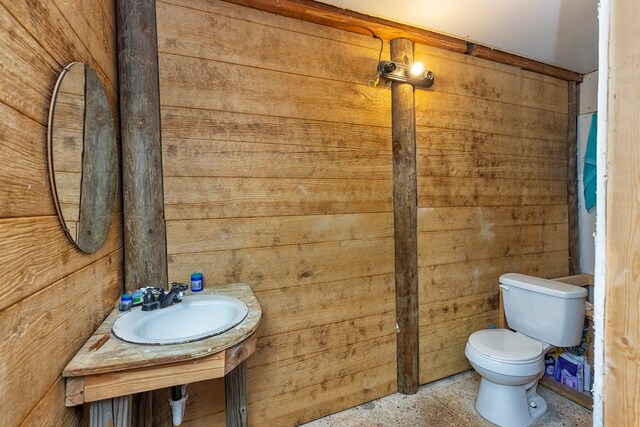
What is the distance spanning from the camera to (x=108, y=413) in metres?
0.89

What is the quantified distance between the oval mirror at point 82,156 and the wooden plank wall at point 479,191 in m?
1.72

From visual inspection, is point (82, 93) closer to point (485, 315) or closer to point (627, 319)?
point (627, 319)

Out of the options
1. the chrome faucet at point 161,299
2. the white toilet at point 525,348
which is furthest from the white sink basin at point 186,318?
the white toilet at point 525,348

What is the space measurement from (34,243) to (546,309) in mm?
2414

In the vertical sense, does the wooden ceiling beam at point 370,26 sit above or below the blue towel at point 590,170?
above

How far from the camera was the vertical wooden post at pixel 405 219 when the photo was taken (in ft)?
6.30

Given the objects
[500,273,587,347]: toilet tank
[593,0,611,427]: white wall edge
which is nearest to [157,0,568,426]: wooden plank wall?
[500,273,587,347]: toilet tank

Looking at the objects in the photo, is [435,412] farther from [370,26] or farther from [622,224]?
[370,26]

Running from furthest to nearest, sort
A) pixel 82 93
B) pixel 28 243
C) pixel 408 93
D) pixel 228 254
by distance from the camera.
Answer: pixel 408 93
pixel 228 254
pixel 82 93
pixel 28 243

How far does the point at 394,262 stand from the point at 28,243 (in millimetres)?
1755

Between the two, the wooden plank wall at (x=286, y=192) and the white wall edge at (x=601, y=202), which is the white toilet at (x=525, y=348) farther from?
the white wall edge at (x=601, y=202)

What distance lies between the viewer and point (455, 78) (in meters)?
2.13

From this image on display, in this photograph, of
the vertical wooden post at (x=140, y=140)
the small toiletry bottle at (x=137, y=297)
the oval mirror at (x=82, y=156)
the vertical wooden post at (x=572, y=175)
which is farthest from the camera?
the vertical wooden post at (x=572, y=175)

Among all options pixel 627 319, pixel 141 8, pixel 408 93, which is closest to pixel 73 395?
pixel 627 319
